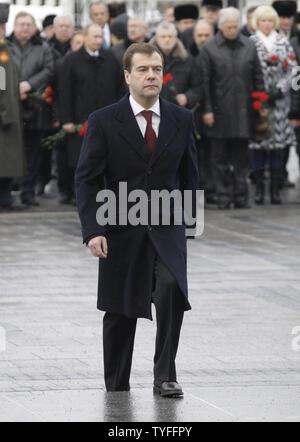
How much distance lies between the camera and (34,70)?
16.5 meters

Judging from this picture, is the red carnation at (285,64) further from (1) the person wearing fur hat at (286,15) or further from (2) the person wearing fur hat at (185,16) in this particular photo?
(2) the person wearing fur hat at (185,16)

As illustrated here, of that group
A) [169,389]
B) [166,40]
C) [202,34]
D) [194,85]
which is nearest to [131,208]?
[169,389]

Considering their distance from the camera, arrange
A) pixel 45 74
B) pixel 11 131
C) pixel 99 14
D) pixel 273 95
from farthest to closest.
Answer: pixel 99 14 < pixel 273 95 < pixel 45 74 < pixel 11 131

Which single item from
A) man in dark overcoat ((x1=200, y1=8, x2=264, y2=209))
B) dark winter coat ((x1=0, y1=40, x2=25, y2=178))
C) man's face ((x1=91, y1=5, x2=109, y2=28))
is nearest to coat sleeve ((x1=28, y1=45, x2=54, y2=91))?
dark winter coat ((x1=0, y1=40, x2=25, y2=178))

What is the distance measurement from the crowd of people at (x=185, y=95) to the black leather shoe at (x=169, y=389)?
8.64 m

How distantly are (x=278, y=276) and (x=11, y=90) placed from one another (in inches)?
199

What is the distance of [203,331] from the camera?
9.51 metres

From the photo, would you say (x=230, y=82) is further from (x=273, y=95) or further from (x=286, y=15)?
(x=286, y=15)

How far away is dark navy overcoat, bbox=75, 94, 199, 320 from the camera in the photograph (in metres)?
7.55

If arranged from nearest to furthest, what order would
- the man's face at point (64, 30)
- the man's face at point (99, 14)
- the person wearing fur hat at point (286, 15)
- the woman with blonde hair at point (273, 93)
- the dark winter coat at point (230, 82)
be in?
the dark winter coat at point (230, 82), the woman with blonde hair at point (273, 93), the man's face at point (64, 30), the man's face at point (99, 14), the person wearing fur hat at point (286, 15)

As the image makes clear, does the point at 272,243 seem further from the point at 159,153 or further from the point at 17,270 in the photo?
the point at 159,153

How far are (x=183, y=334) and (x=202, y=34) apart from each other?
829 cm

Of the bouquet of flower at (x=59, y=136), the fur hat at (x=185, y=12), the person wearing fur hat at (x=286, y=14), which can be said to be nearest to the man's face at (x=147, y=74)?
the bouquet of flower at (x=59, y=136)

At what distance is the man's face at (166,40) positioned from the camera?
16.0 m
